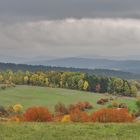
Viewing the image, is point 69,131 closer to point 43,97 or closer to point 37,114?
point 37,114

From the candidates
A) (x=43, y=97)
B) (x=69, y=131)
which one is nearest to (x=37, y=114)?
(x=69, y=131)

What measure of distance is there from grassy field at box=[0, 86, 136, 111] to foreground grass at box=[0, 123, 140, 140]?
124549mm

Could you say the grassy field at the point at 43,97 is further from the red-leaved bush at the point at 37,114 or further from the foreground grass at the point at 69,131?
the foreground grass at the point at 69,131

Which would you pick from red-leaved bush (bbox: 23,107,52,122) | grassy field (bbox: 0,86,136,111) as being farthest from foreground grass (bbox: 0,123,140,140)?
grassy field (bbox: 0,86,136,111)

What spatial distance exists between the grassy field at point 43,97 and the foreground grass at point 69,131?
125m

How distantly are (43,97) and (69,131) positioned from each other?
149 meters

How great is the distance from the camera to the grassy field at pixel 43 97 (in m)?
166

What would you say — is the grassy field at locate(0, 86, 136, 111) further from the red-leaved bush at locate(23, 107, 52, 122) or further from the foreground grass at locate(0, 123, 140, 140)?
the foreground grass at locate(0, 123, 140, 140)

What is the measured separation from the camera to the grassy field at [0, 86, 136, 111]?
16650cm

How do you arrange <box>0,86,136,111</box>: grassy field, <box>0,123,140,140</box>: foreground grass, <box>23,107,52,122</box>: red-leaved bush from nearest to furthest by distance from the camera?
<box>0,123,140,140</box>: foreground grass, <box>23,107,52,122</box>: red-leaved bush, <box>0,86,136,111</box>: grassy field

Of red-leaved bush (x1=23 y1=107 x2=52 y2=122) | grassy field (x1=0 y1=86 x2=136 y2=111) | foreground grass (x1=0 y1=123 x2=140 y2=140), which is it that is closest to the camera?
foreground grass (x1=0 y1=123 x2=140 y2=140)

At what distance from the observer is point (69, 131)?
3198 centimetres

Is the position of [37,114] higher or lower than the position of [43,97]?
higher

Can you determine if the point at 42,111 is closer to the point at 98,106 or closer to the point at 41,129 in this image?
the point at 41,129
